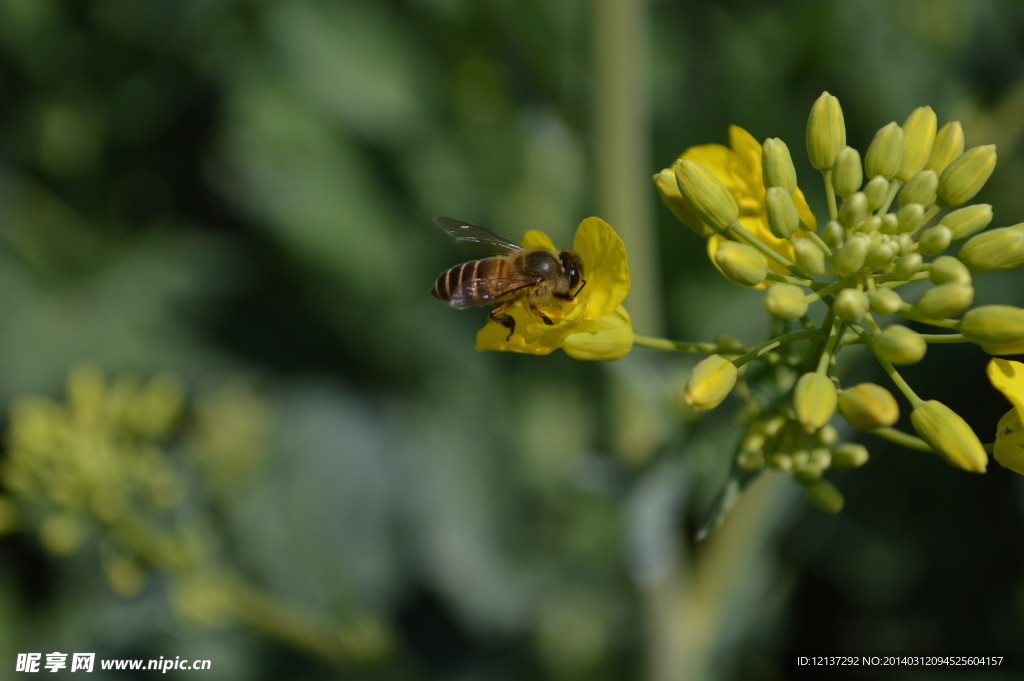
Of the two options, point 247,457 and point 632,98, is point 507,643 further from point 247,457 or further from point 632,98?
point 632,98

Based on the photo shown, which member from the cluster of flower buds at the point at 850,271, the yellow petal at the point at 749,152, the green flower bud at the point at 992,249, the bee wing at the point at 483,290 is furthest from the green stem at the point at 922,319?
the bee wing at the point at 483,290

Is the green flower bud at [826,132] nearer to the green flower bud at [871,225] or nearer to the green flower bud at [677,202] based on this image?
the green flower bud at [871,225]

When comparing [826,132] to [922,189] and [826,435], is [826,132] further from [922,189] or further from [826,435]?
[826,435]

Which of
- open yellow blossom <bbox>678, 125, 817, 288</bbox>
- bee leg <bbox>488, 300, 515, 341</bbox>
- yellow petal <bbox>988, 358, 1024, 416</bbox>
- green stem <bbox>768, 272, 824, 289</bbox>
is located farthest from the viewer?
bee leg <bbox>488, 300, 515, 341</bbox>

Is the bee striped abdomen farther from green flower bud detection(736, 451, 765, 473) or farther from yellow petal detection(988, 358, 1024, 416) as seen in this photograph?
yellow petal detection(988, 358, 1024, 416)

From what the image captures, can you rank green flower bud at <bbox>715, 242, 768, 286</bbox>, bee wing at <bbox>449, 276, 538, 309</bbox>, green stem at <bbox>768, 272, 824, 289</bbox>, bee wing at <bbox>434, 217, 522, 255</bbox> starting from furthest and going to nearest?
bee wing at <bbox>434, 217, 522, 255</bbox>, bee wing at <bbox>449, 276, 538, 309</bbox>, green stem at <bbox>768, 272, 824, 289</bbox>, green flower bud at <bbox>715, 242, 768, 286</bbox>

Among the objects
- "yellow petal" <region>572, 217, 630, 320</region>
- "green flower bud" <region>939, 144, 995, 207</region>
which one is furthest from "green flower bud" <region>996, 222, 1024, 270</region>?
"yellow petal" <region>572, 217, 630, 320</region>

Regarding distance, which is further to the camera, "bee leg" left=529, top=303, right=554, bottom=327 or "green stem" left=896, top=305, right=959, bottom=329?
"bee leg" left=529, top=303, right=554, bottom=327
